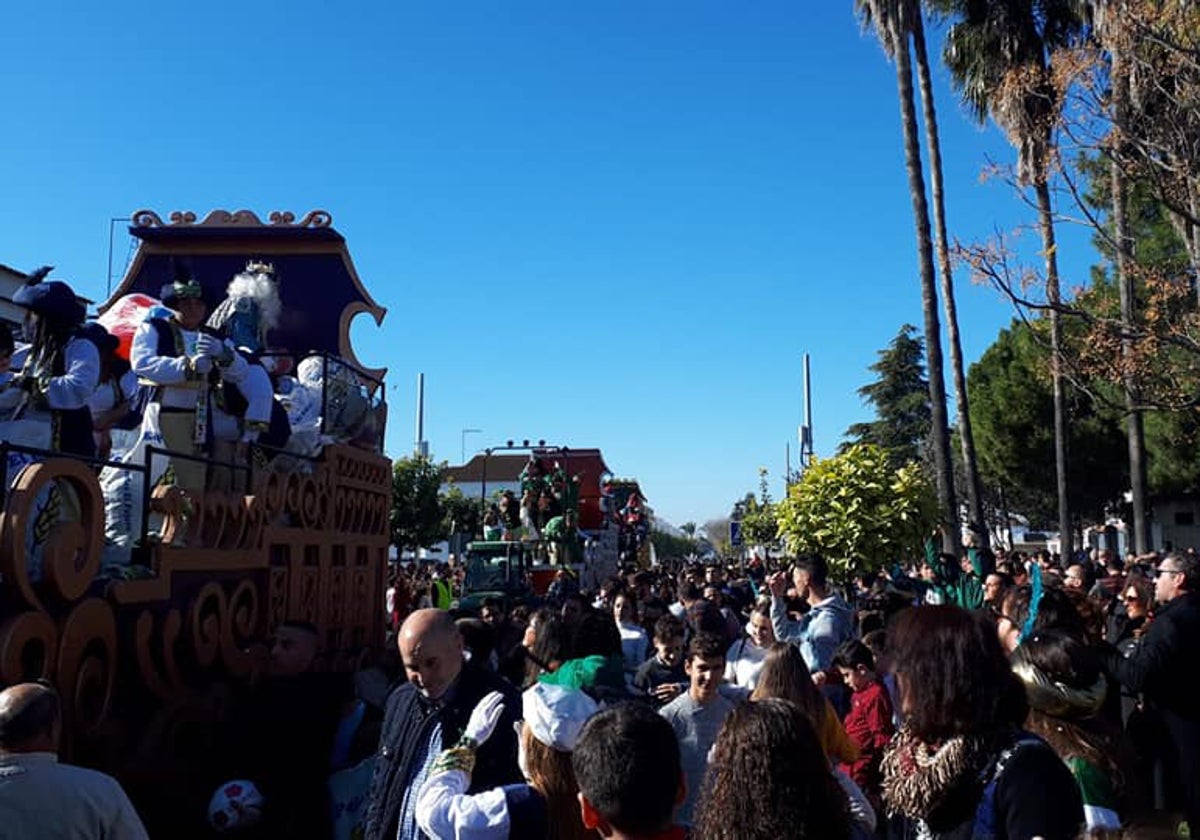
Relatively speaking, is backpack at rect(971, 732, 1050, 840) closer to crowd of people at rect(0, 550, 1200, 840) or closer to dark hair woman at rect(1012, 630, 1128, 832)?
crowd of people at rect(0, 550, 1200, 840)

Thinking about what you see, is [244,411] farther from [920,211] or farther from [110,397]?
[920,211]

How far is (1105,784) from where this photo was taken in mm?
3309

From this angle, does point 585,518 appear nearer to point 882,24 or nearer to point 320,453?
point 882,24

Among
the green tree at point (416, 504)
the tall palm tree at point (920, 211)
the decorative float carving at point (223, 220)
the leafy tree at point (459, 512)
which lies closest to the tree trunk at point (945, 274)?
the tall palm tree at point (920, 211)

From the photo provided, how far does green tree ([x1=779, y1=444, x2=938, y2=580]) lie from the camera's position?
12.3 m

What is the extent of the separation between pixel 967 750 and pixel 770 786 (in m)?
0.75

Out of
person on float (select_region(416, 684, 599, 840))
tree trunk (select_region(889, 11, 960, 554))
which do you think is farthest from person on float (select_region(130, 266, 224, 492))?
tree trunk (select_region(889, 11, 960, 554))

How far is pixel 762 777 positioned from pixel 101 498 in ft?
12.3

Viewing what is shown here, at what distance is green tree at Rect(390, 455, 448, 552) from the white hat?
1568 inches

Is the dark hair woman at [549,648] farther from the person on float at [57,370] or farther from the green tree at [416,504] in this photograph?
the green tree at [416,504]

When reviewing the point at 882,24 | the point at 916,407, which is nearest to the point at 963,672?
the point at 882,24

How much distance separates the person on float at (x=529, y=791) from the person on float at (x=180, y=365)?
3693 mm

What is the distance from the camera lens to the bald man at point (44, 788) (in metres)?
3.19

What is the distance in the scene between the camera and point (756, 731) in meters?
2.45
